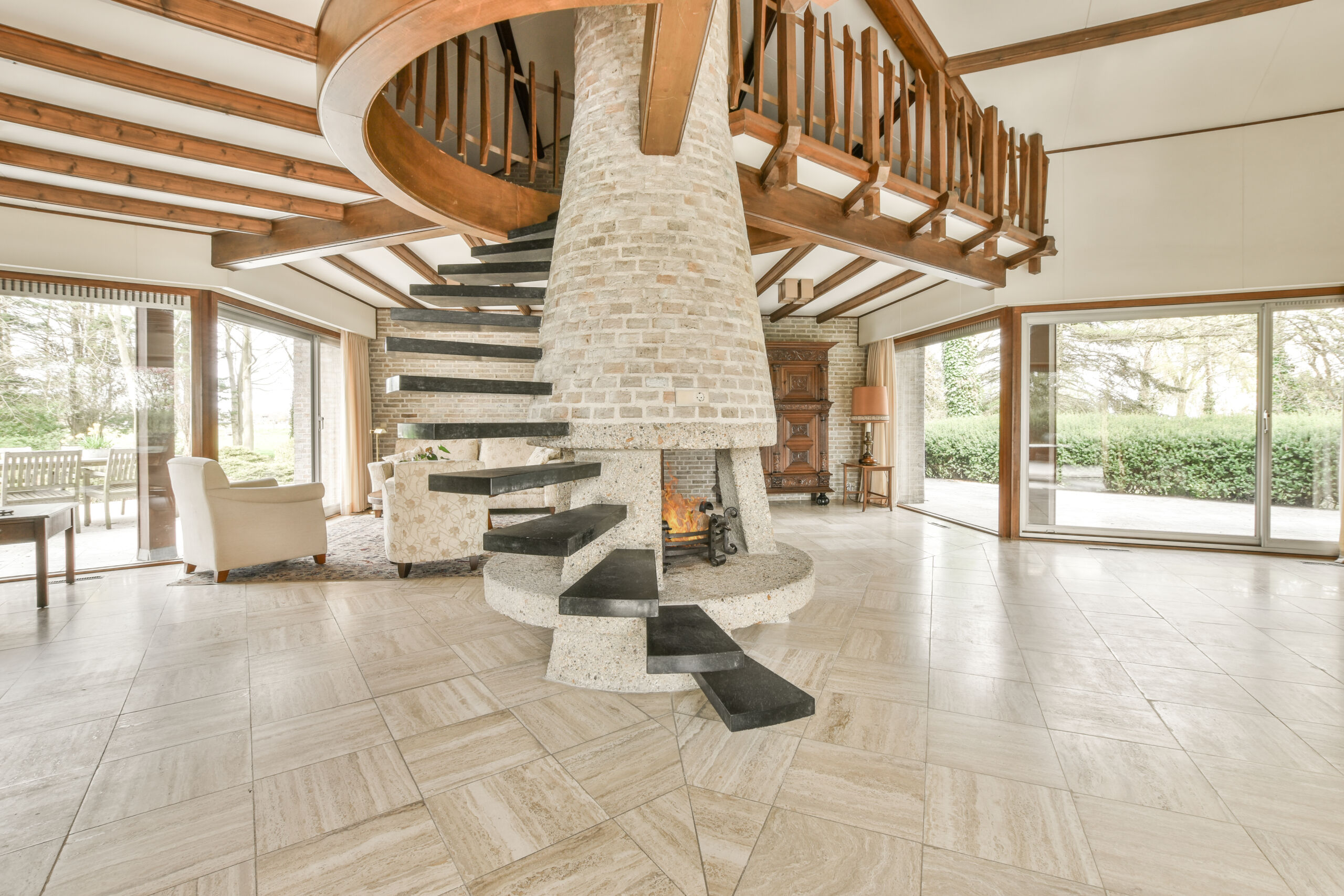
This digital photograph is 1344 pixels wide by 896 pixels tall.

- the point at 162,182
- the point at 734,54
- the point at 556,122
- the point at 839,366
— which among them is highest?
the point at 556,122

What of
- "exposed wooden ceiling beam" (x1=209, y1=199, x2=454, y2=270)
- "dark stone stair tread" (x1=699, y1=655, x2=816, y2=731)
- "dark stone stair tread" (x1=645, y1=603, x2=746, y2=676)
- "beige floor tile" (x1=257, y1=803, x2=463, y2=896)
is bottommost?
"beige floor tile" (x1=257, y1=803, x2=463, y2=896)

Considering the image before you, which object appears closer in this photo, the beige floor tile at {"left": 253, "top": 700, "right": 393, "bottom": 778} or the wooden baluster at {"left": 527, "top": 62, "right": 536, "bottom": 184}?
Result: the beige floor tile at {"left": 253, "top": 700, "right": 393, "bottom": 778}

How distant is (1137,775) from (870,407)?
5.61 metres

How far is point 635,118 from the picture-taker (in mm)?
2586

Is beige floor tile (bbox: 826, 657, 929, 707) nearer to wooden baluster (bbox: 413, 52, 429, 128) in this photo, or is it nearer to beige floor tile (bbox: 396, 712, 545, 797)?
beige floor tile (bbox: 396, 712, 545, 797)

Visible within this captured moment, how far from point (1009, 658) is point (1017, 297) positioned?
13.4 feet

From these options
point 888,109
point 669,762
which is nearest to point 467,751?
point 669,762

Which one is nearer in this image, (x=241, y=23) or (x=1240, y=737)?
(x=1240, y=737)

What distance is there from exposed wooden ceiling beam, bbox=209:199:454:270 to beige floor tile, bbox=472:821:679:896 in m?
3.38

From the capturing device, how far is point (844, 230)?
393cm

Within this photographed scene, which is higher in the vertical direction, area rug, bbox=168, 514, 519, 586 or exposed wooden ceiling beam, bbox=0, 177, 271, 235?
exposed wooden ceiling beam, bbox=0, 177, 271, 235

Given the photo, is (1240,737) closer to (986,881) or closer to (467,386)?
(986,881)

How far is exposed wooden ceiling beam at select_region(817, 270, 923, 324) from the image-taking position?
18.6ft

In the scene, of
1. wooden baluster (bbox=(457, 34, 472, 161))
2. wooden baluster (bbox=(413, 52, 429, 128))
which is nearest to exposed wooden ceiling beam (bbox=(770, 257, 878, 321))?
wooden baluster (bbox=(457, 34, 472, 161))
